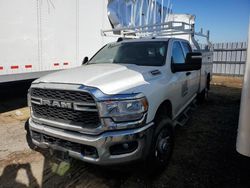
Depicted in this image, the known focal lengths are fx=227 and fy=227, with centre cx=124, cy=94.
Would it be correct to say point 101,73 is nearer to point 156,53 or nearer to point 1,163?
point 156,53

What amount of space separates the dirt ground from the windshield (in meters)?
1.67

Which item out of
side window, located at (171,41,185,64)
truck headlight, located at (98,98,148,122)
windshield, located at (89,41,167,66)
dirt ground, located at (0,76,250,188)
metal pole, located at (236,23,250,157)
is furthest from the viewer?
side window, located at (171,41,185,64)

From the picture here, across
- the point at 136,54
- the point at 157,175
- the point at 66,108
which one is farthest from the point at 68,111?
the point at 136,54

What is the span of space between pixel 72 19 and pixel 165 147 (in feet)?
13.6

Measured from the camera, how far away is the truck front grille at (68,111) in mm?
2613

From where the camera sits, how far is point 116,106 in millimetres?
2566

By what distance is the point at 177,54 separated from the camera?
4.38 m

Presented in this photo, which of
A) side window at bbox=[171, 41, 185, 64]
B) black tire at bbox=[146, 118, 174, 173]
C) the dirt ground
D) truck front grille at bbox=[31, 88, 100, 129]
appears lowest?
the dirt ground

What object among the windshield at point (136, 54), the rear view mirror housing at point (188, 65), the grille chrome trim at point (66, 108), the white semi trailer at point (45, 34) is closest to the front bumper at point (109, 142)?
the grille chrome trim at point (66, 108)

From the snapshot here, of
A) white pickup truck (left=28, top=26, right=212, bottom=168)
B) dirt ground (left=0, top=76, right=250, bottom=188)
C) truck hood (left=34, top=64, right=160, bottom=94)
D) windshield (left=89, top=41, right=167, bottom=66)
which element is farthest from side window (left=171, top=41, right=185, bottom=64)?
dirt ground (left=0, top=76, right=250, bottom=188)

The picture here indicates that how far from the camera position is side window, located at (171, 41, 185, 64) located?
4116 millimetres

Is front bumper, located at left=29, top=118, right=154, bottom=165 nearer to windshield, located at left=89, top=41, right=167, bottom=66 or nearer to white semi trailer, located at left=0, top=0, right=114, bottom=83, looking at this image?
windshield, located at left=89, top=41, right=167, bottom=66

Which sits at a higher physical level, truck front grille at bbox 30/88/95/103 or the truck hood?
the truck hood

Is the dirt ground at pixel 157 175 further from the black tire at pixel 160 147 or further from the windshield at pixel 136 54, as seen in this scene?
the windshield at pixel 136 54
